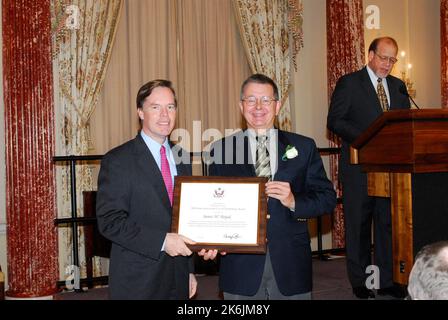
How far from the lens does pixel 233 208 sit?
8.44ft

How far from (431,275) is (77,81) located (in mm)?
5590

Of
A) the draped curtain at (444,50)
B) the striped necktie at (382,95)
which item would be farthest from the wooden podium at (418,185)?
the draped curtain at (444,50)

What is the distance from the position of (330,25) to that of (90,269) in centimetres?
425

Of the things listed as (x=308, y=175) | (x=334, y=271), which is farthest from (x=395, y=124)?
(x=334, y=271)

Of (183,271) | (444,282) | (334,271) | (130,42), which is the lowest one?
(334,271)

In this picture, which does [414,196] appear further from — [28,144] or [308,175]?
[28,144]

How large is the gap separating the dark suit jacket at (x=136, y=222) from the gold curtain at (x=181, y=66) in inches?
165

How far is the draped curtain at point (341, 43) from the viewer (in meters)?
7.62

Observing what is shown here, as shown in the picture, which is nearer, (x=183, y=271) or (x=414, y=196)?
(x=183, y=271)

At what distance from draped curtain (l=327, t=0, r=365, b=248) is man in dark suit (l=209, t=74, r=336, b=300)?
4945 mm

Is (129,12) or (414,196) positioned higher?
(129,12)

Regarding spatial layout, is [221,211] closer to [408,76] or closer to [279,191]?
[279,191]

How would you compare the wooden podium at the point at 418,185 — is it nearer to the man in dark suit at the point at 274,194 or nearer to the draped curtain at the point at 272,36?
the man in dark suit at the point at 274,194

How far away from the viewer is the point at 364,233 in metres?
4.88
